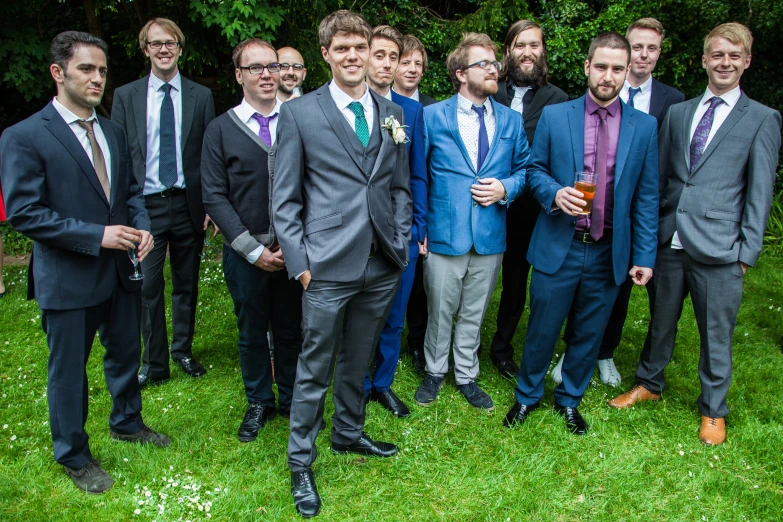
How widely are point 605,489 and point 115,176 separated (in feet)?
11.0

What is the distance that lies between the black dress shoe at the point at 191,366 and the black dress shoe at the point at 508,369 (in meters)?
2.40

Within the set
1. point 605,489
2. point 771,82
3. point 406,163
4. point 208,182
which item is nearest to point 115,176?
point 208,182

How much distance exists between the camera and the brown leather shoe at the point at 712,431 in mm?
4074

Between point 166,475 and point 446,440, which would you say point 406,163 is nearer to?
point 446,440

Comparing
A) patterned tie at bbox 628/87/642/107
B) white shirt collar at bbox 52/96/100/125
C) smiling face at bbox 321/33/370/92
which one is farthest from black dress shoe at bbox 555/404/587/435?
white shirt collar at bbox 52/96/100/125

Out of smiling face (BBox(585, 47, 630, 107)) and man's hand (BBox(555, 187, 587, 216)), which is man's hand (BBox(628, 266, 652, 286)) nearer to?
man's hand (BBox(555, 187, 587, 216))

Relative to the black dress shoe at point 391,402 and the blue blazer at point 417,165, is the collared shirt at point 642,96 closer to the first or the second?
the blue blazer at point 417,165

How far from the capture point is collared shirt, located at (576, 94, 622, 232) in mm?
3938

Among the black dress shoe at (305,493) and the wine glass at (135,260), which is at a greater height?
the wine glass at (135,260)

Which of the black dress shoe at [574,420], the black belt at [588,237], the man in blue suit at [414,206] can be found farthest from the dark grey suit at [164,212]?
the black dress shoe at [574,420]

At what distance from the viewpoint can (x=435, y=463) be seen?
387cm

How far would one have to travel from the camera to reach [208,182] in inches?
152

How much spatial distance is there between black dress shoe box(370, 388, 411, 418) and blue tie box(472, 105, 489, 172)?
1693 millimetres

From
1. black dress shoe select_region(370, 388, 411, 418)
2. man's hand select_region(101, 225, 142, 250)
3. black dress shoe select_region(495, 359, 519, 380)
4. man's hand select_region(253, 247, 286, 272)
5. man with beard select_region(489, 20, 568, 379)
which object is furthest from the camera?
black dress shoe select_region(495, 359, 519, 380)
